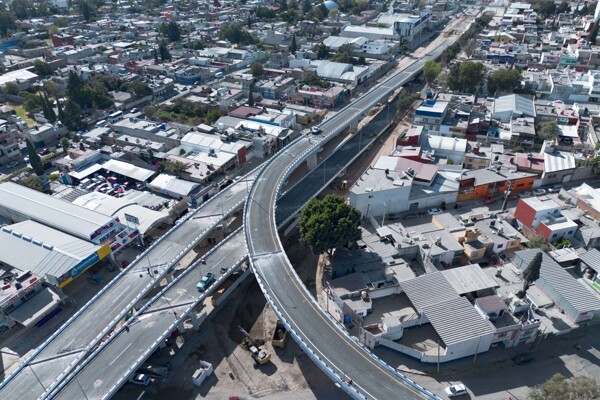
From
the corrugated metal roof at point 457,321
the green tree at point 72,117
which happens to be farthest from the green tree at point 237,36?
the corrugated metal roof at point 457,321

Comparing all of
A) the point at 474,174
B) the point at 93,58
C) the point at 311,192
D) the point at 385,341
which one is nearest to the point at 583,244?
the point at 474,174

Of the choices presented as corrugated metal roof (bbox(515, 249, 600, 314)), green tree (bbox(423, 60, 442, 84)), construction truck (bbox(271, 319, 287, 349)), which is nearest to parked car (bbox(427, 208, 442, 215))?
corrugated metal roof (bbox(515, 249, 600, 314))

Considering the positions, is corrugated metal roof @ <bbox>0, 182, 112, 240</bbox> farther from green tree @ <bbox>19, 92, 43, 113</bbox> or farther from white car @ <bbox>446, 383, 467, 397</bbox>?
white car @ <bbox>446, 383, 467, 397</bbox>

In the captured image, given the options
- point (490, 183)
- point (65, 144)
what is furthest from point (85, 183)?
point (490, 183)

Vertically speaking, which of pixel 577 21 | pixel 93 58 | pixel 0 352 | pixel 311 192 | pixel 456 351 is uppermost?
pixel 577 21

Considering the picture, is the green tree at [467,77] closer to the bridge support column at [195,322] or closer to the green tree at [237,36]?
the green tree at [237,36]

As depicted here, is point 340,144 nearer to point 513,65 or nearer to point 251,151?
point 251,151
